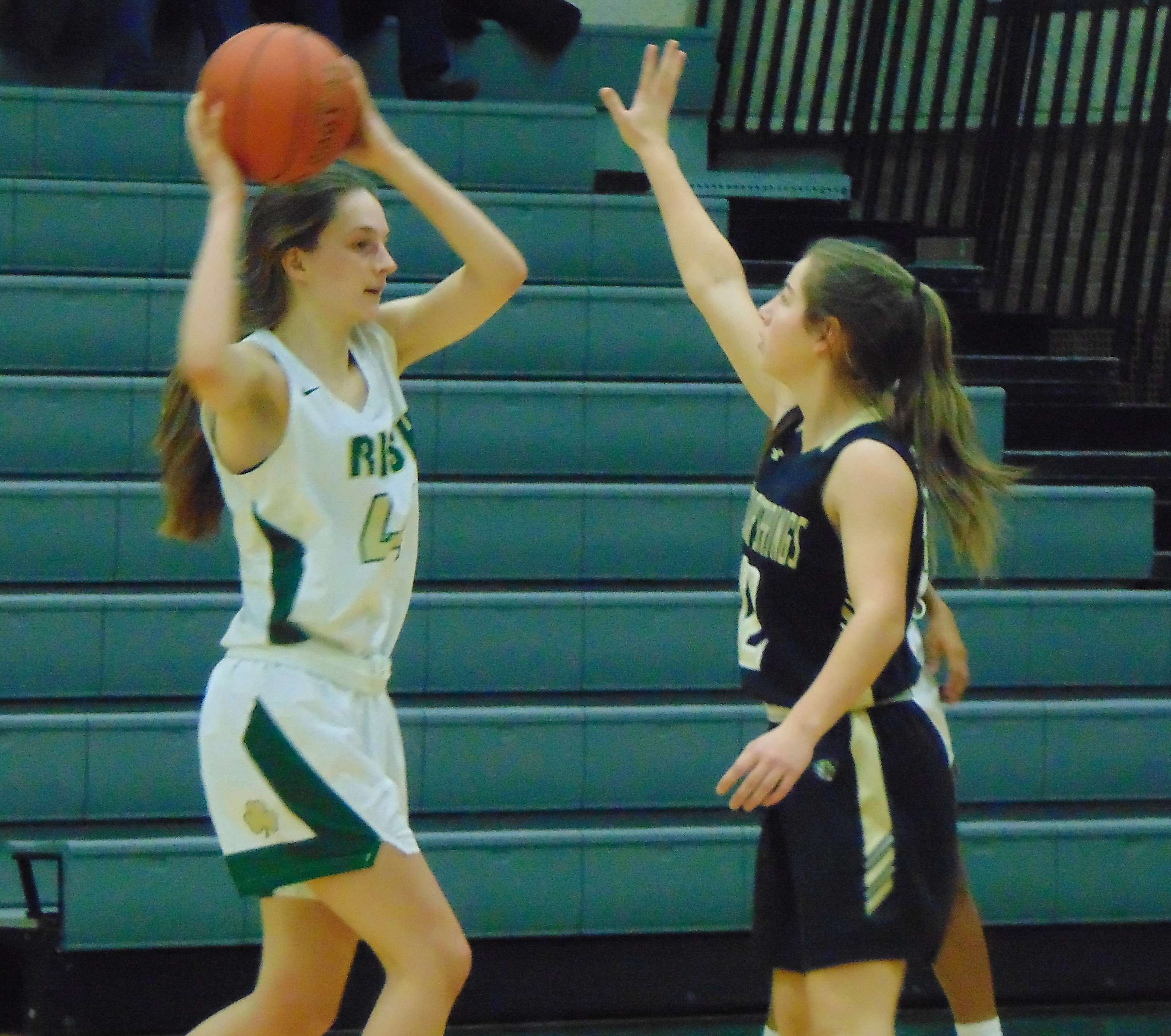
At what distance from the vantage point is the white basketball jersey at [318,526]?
2527 millimetres

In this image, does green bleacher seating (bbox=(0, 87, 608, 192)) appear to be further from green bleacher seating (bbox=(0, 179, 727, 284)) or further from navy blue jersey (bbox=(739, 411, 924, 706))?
navy blue jersey (bbox=(739, 411, 924, 706))

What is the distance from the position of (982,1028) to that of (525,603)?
5.58 ft

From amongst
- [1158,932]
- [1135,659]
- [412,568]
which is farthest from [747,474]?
[412,568]

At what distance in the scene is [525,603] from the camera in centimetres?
458

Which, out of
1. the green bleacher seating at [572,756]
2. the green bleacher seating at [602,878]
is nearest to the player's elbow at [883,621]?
the green bleacher seating at [602,878]

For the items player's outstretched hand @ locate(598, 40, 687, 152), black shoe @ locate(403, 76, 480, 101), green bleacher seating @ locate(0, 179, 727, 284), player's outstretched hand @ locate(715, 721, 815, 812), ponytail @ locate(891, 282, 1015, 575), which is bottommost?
player's outstretched hand @ locate(715, 721, 815, 812)

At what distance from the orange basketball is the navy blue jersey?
30.3 inches

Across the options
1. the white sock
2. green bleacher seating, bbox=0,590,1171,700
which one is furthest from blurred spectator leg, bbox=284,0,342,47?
the white sock

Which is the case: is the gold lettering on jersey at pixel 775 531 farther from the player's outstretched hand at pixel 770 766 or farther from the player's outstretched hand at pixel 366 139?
the player's outstretched hand at pixel 366 139

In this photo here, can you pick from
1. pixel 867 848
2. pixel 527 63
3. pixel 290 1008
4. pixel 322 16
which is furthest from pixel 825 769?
pixel 527 63

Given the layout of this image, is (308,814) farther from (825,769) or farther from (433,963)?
(825,769)

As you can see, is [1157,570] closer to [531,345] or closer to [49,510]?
[531,345]

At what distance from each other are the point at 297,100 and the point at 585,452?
2.54 meters

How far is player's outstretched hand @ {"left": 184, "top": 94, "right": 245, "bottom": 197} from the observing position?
2.52 metres
